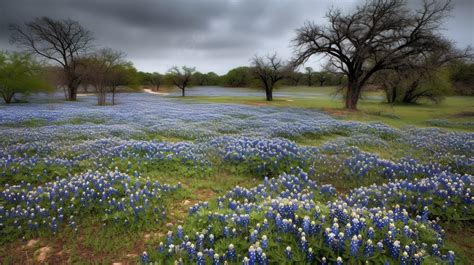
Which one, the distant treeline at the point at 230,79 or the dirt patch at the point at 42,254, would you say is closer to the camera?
the dirt patch at the point at 42,254

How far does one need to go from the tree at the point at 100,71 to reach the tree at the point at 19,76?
6.79 m

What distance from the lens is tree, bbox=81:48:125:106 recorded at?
41.1m

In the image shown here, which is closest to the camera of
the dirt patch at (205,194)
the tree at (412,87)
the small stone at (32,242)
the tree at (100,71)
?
the small stone at (32,242)

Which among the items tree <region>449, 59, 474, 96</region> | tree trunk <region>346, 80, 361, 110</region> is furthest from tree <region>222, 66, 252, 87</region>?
tree trunk <region>346, 80, 361, 110</region>

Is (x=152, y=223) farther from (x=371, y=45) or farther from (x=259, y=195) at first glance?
(x=371, y=45)

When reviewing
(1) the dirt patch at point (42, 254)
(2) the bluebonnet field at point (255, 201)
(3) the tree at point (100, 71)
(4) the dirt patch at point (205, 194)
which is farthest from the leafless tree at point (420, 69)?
(3) the tree at point (100, 71)

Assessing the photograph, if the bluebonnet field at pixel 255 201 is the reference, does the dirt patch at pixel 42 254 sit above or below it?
below

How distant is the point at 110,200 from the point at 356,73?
111ft

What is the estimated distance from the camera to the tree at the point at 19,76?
98.8 ft

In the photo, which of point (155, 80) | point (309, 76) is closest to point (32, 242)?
point (155, 80)

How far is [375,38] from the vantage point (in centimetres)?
3147

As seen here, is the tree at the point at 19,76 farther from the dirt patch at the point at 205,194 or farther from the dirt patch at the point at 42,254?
the dirt patch at the point at 42,254

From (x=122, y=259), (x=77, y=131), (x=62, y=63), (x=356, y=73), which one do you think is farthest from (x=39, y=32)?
(x=122, y=259)

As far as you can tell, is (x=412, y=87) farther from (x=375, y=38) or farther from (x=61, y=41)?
(x=61, y=41)
